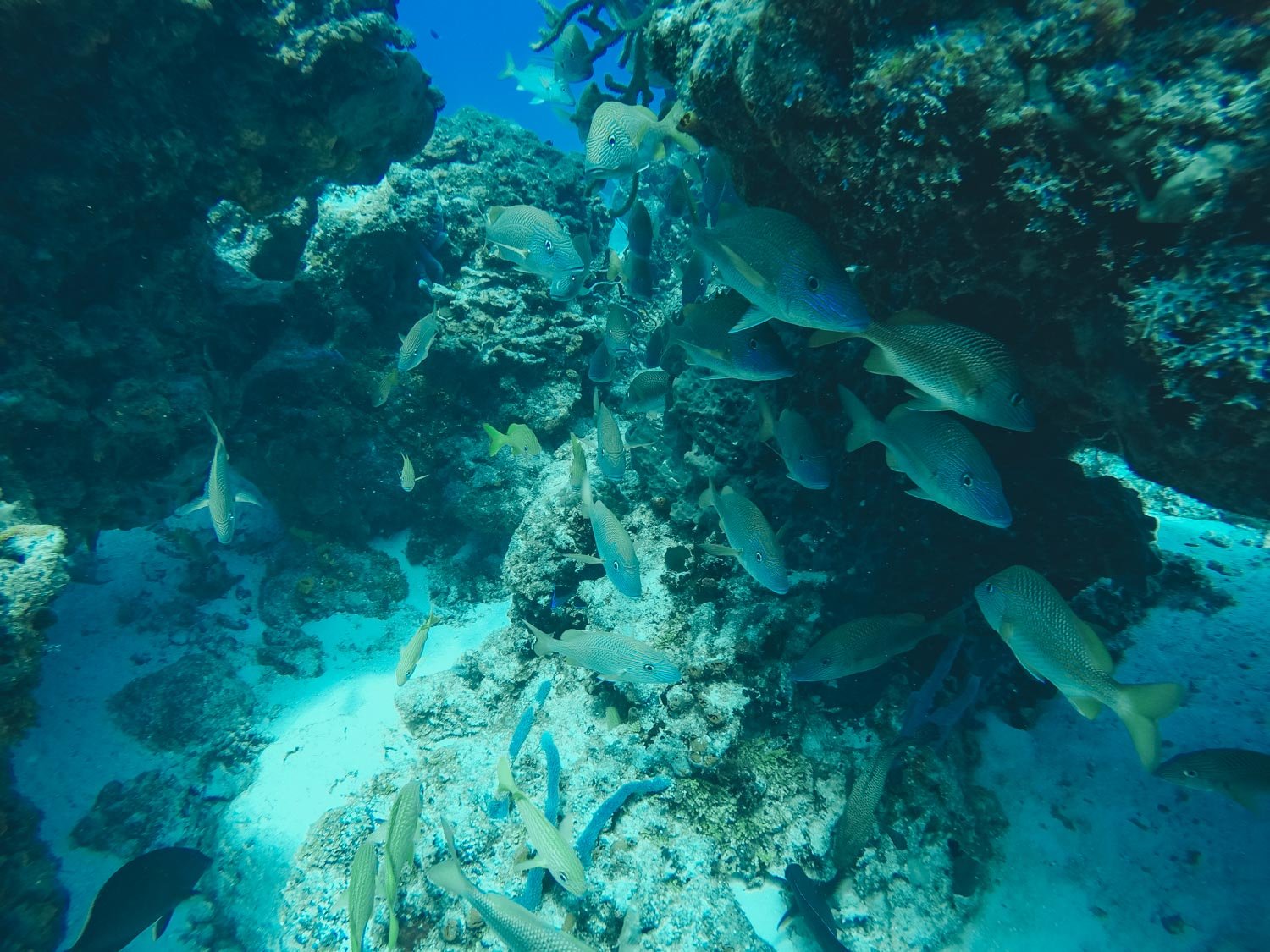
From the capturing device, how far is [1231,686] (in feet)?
9.80

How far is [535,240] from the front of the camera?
411cm

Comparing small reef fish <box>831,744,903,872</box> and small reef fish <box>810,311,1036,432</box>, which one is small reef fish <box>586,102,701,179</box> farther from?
small reef fish <box>831,744,903,872</box>

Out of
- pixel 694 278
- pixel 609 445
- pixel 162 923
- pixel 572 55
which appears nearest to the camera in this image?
pixel 162 923

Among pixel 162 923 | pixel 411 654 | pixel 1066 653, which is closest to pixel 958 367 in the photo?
pixel 1066 653

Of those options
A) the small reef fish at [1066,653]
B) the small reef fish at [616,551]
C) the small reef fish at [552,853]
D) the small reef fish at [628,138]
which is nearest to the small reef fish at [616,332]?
the small reef fish at [628,138]

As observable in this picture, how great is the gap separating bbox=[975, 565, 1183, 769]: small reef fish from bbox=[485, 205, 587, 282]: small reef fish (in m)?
3.57

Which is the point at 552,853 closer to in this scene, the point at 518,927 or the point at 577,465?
the point at 518,927

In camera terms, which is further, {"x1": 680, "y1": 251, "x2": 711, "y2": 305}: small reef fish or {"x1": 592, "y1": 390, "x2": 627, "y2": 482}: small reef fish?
{"x1": 680, "y1": 251, "x2": 711, "y2": 305}: small reef fish

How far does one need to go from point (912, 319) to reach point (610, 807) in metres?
3.18

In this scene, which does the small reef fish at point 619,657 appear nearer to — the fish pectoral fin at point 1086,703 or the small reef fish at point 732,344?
the small reef fish at point 732,344

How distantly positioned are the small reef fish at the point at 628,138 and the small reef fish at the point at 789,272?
126 cm

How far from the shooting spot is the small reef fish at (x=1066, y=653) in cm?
195

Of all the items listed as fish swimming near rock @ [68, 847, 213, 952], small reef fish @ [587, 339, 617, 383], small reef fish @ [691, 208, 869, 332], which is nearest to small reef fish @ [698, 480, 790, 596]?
small reef fish @ [691, 208, 869, 332]

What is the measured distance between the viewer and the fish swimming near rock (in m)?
3.51
